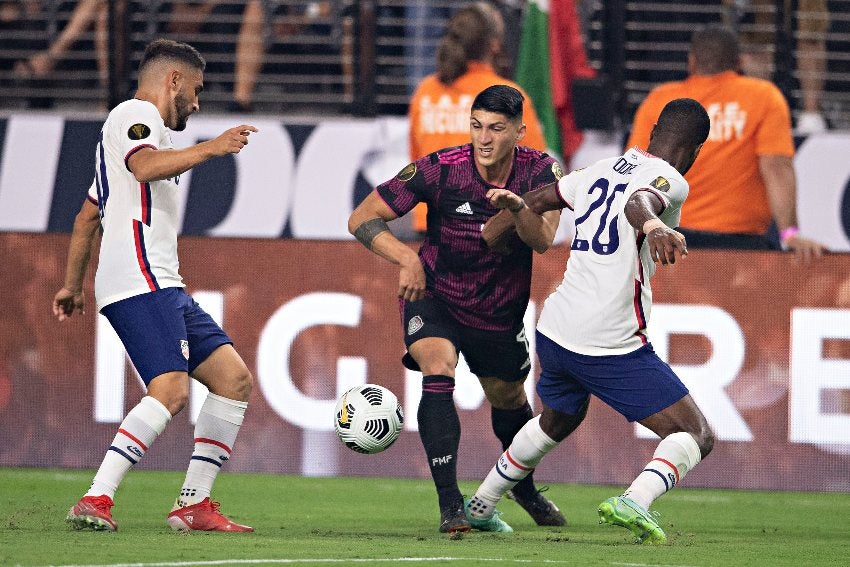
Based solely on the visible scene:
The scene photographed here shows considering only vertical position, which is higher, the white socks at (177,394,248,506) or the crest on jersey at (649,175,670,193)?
the crest on jersey at (649,175,670,193)

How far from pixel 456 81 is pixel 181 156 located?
4.02m

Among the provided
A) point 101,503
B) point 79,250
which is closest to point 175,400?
point 101,503

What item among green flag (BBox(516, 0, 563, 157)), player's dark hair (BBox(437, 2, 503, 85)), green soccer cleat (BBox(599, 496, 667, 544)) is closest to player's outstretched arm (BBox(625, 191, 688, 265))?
green soccer cleat (BBox(599, 496, 667, 544))

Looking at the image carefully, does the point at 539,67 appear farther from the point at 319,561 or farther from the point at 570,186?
the point at 319,561

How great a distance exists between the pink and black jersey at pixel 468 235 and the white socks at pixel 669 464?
1.31 metres

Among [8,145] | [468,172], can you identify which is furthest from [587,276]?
[8,145]

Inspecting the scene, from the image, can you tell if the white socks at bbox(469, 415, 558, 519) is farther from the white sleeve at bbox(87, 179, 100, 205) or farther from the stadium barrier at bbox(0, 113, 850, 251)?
the stadium barrier at bbox(0, 113, 850, 251)

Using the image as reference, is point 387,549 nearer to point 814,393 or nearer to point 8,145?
point 814,393

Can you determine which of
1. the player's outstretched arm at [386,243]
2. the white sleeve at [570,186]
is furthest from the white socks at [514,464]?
the white sleeve at [570,186]

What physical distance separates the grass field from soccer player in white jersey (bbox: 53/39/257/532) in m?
0.31

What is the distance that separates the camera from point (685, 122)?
632 centimetres

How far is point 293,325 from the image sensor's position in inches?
372

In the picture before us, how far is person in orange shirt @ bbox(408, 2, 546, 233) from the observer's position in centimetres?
983

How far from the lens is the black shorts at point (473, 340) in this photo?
7188 mm
